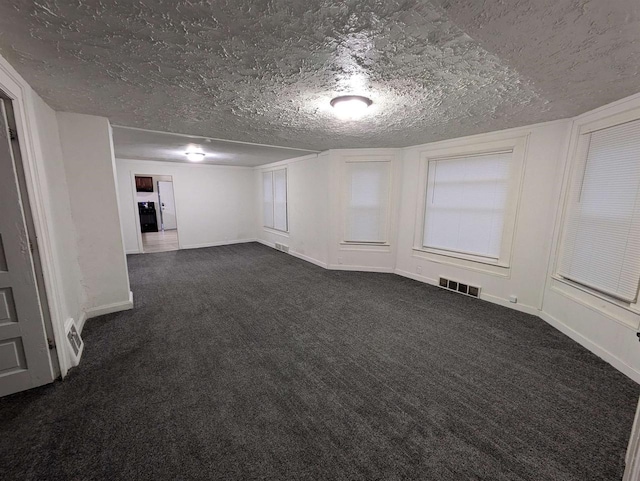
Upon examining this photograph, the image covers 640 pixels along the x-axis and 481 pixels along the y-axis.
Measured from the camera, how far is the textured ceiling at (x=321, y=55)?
48.1 inches

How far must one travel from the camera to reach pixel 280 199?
689cm

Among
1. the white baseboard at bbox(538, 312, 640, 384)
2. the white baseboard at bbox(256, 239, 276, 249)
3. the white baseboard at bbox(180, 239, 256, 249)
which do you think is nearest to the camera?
the white baseboard at bbox(538, 312, 640, 384)

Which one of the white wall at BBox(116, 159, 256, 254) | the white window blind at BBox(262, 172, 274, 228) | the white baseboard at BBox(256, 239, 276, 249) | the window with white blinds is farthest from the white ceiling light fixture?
the white wall at BBox(116, 159, 256, 254)

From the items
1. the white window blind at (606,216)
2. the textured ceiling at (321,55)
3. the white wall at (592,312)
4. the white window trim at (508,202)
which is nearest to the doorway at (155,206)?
the textured ceiling at (321,55)

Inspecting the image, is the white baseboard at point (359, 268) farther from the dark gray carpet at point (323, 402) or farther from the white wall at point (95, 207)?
the white wall at point (95, 207)

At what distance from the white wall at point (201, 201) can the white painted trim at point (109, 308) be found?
3.89 m

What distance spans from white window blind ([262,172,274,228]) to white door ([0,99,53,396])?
554 centimetres

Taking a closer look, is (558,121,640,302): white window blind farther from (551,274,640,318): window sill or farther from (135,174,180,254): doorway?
(135,174,180,254): doorway

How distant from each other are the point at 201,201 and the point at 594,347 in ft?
25.7

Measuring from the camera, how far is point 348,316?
127 inches

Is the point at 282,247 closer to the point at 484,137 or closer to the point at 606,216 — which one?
the point at 484,137

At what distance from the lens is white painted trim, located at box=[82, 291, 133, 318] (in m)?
3.14

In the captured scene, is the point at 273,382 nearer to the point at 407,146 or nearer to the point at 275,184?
the point at 407,146

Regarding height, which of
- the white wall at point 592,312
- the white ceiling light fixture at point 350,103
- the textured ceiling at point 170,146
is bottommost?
the white wall at point 592,312
